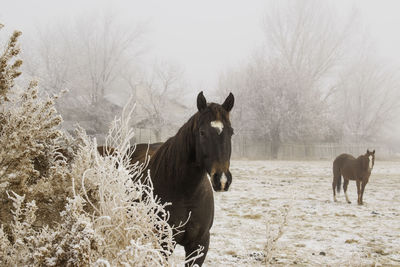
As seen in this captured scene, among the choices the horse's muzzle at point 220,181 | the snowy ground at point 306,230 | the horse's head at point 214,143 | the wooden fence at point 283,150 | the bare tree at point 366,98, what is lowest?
the snowy ground at point 306,230

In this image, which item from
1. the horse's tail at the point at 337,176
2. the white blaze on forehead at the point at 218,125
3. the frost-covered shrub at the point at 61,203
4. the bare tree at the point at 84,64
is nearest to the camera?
the frost-covered shrub at the point at 61,203

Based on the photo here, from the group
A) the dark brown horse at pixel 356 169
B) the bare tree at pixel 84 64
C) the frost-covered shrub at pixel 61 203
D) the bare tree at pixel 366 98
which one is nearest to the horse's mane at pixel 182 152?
the frost-covered shrub at pixel 61 203

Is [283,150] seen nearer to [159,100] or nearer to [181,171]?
[159,100]

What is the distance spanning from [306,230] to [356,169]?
4157 mm

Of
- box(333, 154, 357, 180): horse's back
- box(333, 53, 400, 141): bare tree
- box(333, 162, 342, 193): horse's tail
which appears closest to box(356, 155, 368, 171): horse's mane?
box(333, 154, 357, 180): horse's back

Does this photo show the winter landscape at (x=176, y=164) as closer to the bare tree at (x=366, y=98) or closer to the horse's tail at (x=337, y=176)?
the horse's tail at (x=337, y=176)

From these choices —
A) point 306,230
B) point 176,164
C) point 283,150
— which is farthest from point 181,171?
point 283,150

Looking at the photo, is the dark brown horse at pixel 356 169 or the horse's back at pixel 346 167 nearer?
the dark brown horse at pixel 356 169

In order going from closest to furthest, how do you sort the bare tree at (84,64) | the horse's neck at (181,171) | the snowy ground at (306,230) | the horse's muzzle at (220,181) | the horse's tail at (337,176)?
the horse's muzzle at (220,181), the horse's neck at (181,171), the snowy ground at (306,230), the horse's tail at (337,176), the bare tree at (84,64)

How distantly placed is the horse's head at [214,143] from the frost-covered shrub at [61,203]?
83 centimetres

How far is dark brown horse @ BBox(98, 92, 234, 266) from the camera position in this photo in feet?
8.68

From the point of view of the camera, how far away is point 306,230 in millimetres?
5852

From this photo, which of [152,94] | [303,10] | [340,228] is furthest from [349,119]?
[340,228]

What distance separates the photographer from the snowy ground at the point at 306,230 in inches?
169
